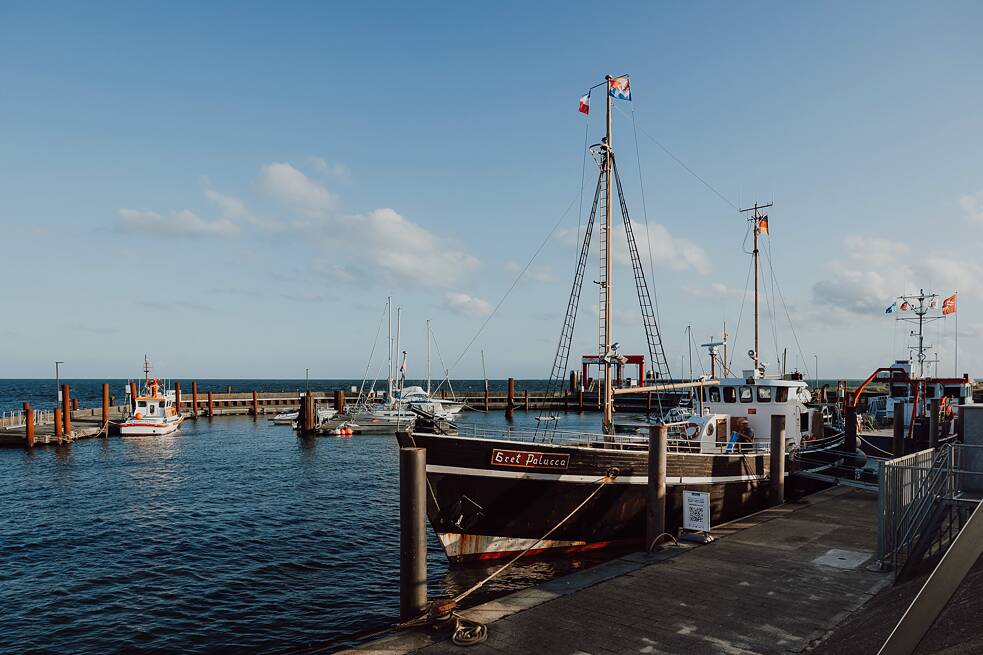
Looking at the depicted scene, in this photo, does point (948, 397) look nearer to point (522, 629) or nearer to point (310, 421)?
point (522, 629)

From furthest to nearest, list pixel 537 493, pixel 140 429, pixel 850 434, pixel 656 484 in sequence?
pixel 140 429
pixel 850 434
pixel 537 493
pixel 656 484

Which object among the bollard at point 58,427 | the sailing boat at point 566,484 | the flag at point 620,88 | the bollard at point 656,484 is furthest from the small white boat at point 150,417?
the bollard at point 656,484

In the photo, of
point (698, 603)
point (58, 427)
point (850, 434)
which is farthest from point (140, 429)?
point (698, 603)

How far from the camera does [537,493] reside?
48.3 ft

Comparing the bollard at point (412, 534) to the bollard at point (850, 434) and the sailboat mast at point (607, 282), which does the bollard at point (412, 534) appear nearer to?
the sailboat mast at point (607, 282)

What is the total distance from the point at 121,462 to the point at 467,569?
29446 millimetres

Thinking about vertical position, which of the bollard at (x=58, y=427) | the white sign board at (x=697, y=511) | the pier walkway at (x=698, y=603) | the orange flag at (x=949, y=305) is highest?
the orange flag at (x=949, y=305)

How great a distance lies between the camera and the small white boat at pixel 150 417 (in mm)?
47312

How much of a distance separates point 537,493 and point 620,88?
1176 centimetres

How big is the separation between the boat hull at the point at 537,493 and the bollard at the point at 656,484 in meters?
1.80

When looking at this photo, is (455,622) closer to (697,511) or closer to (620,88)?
(697,511)

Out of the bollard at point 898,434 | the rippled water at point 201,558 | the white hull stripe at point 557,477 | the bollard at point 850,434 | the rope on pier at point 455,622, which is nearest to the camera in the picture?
the rope on pier at point 455,622

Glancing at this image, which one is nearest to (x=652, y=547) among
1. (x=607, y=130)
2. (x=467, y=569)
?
(x=467, y=569)

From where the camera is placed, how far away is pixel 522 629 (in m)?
8.82
